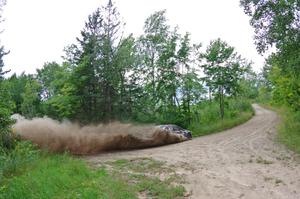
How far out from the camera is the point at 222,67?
101 ft

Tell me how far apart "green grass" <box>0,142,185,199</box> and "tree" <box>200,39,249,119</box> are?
65.4 feet

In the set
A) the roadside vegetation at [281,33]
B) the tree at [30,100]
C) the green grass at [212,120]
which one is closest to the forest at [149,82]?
the green grass at [212,120]

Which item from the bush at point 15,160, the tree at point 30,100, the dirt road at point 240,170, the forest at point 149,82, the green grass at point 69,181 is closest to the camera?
the green grass at point 69,181

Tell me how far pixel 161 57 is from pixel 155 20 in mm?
3789

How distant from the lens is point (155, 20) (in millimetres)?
32156

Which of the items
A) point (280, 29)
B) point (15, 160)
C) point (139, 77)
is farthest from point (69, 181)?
point (139, 77)

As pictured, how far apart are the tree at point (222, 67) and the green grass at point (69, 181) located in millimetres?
19921

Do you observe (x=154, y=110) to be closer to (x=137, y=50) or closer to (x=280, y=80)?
(x=137, y=50)

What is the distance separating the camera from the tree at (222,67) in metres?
30.6

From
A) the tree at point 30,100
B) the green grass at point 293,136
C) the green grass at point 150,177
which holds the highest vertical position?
the tree at point 30,100

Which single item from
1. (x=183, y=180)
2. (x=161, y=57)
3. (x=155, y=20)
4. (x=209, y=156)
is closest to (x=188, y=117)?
(x=161, y=57)

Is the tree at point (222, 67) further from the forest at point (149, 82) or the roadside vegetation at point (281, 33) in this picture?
the roadside vegetation at point (281, 33)

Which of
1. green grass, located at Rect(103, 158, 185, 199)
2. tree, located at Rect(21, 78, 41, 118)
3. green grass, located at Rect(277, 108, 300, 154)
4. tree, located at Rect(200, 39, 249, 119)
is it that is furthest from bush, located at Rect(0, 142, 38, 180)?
tree, located at Rect(21, 78, 41, 118)

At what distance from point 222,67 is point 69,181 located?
24.0m
